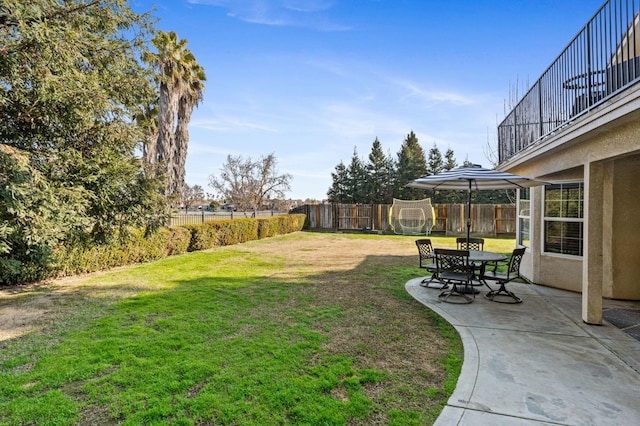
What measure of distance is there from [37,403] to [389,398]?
277 centimetres

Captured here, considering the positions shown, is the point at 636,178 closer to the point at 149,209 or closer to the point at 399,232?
the point at 149,209

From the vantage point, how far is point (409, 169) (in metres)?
32.6

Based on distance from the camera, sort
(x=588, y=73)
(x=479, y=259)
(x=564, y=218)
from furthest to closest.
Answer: (x=564, y=218)
(x=479, y=259)
(x=588, y=73)

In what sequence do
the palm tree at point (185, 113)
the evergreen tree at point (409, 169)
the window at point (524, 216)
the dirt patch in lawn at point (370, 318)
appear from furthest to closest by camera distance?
the evergreen tree at point (409, 169) < the palm tree at point (185, 113) < the window at point (524, 216) < the dirt patch in lawn at point (370, 318)

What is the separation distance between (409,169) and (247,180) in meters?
15.7

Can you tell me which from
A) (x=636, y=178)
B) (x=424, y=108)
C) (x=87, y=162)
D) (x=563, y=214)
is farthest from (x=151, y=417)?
(x=424, y=108)

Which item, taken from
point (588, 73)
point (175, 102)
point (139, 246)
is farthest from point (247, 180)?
point (588, 73)

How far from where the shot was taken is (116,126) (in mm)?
5824

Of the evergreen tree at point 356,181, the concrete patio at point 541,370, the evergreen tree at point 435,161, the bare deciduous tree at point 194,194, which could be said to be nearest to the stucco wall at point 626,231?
the concrete patio at point 541,370

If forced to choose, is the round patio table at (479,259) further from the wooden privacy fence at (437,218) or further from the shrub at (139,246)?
the wooden privacy fence at (437,218)

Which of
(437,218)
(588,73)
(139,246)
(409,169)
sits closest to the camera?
(588,73)

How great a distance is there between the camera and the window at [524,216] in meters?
7.50

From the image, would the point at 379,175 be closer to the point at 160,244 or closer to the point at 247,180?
the point at 247,180

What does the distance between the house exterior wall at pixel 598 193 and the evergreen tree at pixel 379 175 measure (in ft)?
80.6
